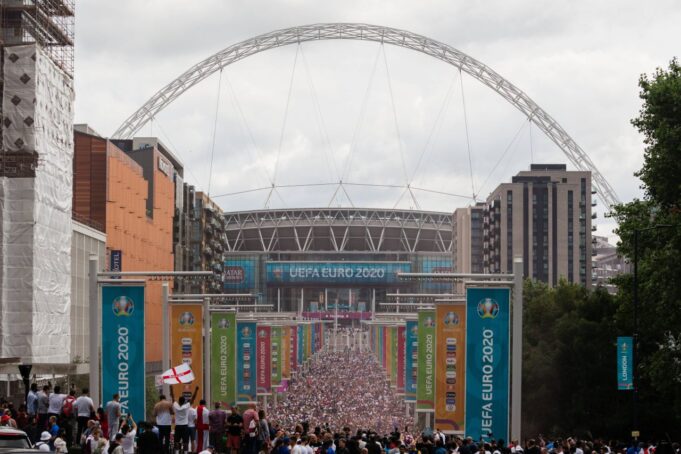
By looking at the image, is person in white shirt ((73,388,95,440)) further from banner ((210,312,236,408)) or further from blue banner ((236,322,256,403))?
blue banner ((236,322,256,403))

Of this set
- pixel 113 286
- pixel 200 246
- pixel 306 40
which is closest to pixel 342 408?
pixel 113 286

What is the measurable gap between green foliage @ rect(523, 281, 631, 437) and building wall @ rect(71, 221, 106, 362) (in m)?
32.5

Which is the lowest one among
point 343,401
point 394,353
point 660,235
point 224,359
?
point 343,401

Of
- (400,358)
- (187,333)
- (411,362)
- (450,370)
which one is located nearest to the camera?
(450,370)

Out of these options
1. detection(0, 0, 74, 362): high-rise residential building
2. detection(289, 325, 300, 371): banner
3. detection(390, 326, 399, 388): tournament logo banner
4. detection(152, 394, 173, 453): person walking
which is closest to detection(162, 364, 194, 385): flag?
detection(152, 394, 173, 453): person walking

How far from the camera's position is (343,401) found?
345ft

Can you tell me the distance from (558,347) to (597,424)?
736 centimetres

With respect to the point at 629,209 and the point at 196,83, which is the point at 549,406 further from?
the point at 196,83

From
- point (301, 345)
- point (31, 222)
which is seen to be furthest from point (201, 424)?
point (301, 345)

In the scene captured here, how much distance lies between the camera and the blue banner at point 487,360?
38.9 m

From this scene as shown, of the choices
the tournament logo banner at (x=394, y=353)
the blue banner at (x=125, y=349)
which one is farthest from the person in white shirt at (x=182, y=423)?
the tournament logo banner at (x=394, y=353)

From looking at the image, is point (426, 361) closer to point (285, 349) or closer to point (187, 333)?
point (187, 333)

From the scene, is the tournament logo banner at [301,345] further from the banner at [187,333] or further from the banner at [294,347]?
the banner at [187,333]

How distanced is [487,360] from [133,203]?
285ft
